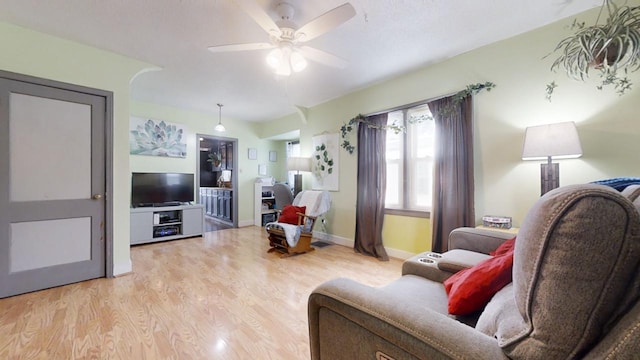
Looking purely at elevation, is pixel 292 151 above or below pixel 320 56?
below

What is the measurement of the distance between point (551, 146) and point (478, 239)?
0.98 metres

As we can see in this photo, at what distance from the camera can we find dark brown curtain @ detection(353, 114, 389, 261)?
3.54 metres

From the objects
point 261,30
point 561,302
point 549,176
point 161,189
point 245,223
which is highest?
point 261,30

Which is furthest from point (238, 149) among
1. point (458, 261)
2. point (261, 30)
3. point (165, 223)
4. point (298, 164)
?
point (458, 261)

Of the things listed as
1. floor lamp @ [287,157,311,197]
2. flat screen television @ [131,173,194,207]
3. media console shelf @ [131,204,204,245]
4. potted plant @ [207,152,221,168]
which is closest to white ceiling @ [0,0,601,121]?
floor lamp @ [287,157,311,197]

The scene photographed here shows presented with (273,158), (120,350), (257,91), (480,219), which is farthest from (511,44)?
(273,158)

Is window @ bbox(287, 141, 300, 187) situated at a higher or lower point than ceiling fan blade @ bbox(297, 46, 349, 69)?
lower

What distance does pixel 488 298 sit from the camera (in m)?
1.02

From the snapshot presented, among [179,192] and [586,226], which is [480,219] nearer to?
[586,226]

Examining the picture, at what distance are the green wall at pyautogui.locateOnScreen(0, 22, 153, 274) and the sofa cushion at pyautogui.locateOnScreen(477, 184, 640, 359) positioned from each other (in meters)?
3.61

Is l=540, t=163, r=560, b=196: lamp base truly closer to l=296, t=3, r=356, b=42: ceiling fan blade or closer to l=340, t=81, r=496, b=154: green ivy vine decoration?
l=340, t=81, r=496, b=154: green ivy vine decoration

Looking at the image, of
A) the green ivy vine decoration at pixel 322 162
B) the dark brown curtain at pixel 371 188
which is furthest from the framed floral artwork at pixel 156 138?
the dark brown curtain at pixel 371 188

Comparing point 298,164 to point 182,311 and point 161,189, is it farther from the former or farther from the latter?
point 182,311

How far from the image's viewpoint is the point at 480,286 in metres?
1.03
